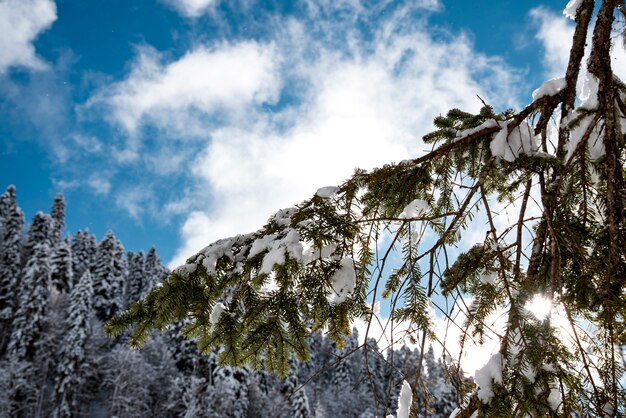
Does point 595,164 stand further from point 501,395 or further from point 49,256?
point 49,256

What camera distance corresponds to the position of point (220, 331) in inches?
93.7

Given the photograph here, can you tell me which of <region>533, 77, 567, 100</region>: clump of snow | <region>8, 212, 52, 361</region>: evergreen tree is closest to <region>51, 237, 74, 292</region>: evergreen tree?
<region>8, 212, 52, 361</region>: evergreen tree

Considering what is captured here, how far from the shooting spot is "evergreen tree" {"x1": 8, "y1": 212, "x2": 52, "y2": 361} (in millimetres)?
38347

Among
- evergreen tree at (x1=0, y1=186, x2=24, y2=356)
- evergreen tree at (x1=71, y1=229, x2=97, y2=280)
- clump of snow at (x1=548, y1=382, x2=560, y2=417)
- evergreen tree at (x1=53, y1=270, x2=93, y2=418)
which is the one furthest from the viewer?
evergreen tree at (x1=71, y1=229, x2=97, y2=280)

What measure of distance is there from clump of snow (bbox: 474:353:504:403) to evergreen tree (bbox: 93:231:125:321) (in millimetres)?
53116

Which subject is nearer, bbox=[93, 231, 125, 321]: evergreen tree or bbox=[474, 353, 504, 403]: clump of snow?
bbox=[474, 353, 504, 403]: clump of snow

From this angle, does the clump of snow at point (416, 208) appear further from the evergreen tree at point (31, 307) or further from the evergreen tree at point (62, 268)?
the evergreen tree at point (62, 268)

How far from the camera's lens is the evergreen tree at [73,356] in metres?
36.2

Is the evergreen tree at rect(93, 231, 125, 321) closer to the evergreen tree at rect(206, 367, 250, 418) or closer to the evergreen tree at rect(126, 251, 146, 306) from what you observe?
the evergreen tree at rect(126, 251, 146, 306)

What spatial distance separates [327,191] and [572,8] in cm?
186

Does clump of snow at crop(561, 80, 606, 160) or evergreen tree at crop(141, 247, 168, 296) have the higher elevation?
evergreen tree at crop(141, 247, 168, 296)

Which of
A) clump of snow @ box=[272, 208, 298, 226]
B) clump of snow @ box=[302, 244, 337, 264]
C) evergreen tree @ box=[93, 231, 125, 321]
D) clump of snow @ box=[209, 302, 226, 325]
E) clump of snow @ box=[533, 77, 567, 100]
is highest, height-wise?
evergreen tree @ box=[93, 231, 125, 321]

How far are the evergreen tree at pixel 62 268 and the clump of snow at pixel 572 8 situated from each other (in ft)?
178

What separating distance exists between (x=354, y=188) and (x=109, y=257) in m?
56.0
